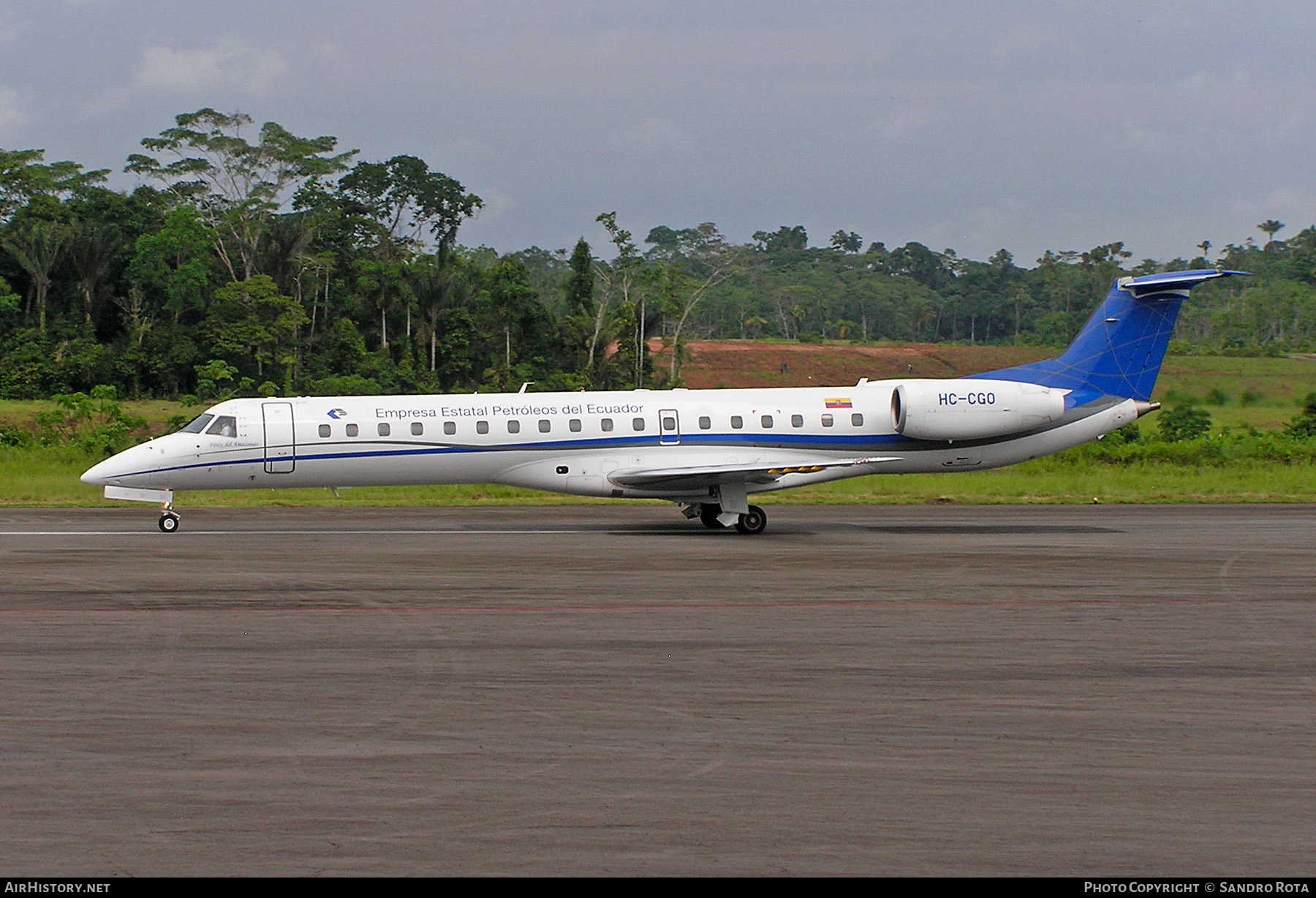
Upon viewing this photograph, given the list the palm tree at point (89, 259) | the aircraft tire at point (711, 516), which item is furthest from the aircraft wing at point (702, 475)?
the palm tree at point (89, 259)

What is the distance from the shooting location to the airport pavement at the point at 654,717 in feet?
24.1

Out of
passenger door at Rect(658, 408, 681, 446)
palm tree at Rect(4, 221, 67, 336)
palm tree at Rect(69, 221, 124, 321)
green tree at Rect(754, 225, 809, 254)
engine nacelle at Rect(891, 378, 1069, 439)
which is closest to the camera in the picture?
passenger door at Rect(658, 408, 681, 446)

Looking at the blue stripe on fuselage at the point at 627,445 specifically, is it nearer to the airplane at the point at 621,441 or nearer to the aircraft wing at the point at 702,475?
the airplane at the point at 621,441

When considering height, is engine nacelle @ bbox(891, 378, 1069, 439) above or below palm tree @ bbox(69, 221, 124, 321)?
below

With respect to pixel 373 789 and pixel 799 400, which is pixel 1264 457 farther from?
pixel 373 789

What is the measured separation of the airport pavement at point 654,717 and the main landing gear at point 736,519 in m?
4.33

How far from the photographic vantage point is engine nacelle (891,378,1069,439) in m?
25.5

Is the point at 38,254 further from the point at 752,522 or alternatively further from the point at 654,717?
the point at 654,717

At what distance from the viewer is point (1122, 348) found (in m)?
27.1

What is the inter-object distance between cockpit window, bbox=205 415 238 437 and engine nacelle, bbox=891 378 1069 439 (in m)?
12.1

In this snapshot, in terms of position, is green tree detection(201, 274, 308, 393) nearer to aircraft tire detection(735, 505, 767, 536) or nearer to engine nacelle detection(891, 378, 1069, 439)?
aircraft tire detection(735, 505, 767, 536)

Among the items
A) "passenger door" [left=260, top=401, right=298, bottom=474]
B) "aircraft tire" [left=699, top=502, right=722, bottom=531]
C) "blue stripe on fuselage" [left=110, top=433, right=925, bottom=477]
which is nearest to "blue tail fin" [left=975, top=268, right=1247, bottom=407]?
"blue stripe on fuselage" [left=110, top=433, right=925, bottom=477]

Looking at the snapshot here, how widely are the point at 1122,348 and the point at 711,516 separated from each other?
8.93 meters

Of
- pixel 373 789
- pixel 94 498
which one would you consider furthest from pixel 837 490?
pixel 373 789
